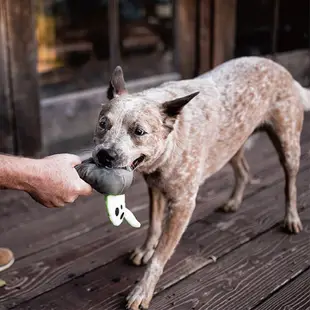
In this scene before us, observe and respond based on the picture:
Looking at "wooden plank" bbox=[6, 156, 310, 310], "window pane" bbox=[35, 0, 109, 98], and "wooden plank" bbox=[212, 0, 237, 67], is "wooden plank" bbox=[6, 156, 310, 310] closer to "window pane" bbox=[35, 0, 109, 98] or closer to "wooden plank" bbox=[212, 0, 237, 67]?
"window pane" bbox=[35, 0, 109, 98]

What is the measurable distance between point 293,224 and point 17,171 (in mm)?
1467

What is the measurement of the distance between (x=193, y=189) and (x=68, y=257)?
69 centimetres

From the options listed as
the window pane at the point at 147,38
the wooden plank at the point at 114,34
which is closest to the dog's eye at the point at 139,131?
the wooden plank at the point at 114,34

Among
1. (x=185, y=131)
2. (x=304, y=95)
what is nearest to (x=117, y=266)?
A: (x=185, y=131)

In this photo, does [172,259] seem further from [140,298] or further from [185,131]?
[185,131]

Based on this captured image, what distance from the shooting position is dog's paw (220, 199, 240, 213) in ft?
9.57

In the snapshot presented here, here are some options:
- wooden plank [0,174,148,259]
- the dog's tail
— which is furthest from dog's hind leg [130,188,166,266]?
the dog's tail

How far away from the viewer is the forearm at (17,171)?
71.7 inches

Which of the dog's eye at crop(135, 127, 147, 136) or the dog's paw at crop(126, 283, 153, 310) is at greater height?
the dog's eye at crop(135, 127, 147, 136)

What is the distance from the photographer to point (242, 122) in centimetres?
248

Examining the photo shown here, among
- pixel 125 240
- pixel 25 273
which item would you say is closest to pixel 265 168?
pixel 125 240

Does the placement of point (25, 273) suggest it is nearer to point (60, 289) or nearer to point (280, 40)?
point (60, 289)

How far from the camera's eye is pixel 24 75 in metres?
3.26

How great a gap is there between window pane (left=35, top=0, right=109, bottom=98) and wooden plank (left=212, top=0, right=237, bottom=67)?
3.06 feet
